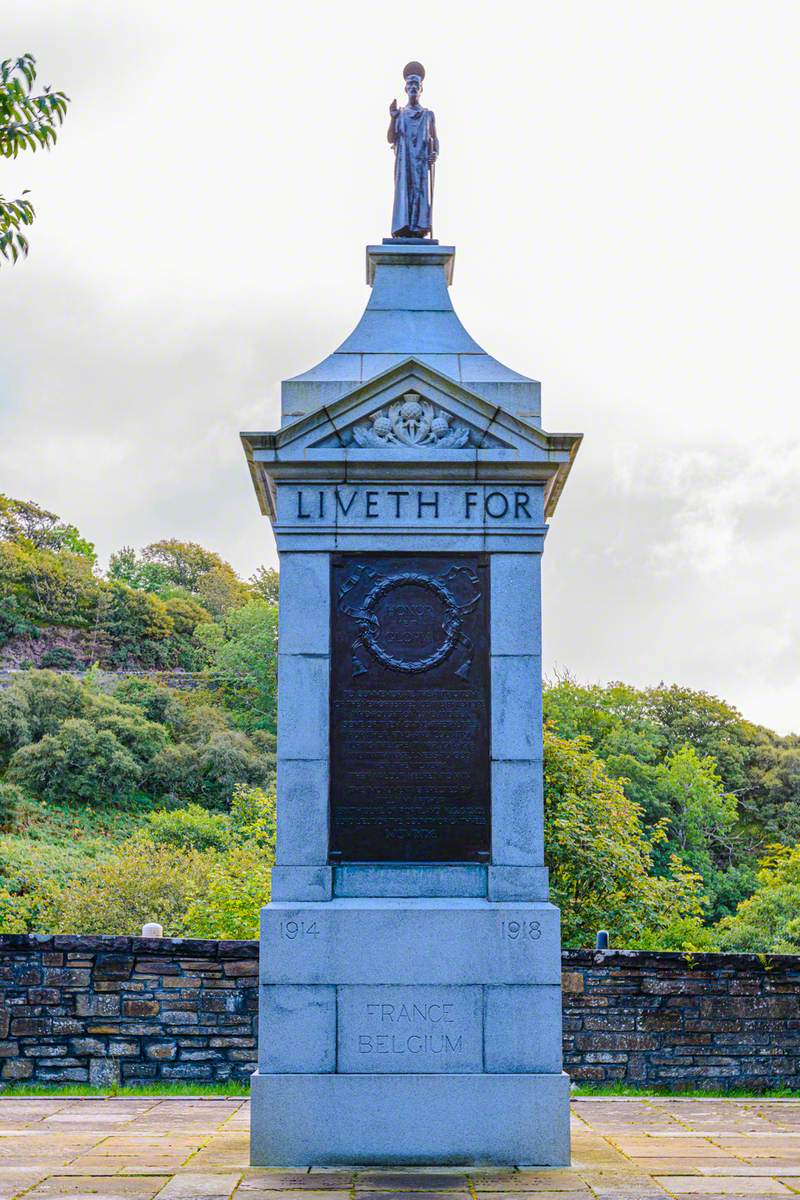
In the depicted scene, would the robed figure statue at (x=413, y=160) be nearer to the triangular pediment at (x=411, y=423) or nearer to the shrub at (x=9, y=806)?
the triangular pediment at (x=411, y=423)

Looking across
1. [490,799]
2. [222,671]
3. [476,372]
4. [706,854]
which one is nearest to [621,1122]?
[490,799]

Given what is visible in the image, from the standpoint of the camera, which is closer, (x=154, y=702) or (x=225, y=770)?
(x=225, y=770)

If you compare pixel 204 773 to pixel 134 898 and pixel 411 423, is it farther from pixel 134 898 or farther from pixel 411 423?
pixel 411 423

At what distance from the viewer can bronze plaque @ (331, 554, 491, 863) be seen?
742 centimetres

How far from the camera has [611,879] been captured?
21.8 meters

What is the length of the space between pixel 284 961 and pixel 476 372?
11.7 ft

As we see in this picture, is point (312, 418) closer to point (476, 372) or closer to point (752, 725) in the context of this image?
point (476, 372)

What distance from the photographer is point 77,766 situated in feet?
136

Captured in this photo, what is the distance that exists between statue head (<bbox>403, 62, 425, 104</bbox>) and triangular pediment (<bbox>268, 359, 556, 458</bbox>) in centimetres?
219

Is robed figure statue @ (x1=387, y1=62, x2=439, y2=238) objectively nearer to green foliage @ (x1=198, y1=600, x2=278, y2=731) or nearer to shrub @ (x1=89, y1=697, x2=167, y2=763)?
shrub @ (x1=89, y1=697, x2=167, y2=763)

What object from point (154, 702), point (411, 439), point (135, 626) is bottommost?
point (411, 439)

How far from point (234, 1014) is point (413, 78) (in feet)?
23.2

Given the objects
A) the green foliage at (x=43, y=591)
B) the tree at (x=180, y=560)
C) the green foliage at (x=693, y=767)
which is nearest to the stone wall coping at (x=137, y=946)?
the green foliage at (x=693, y=767)

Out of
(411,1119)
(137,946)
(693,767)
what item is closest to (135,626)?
(693,767)
